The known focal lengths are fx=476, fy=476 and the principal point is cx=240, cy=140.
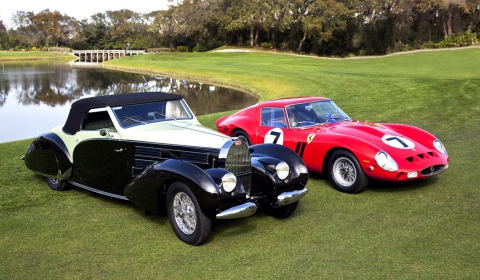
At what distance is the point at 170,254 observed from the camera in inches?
214

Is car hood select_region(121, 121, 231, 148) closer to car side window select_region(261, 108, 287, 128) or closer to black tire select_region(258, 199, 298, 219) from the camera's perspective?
black tire select_region(258, 199, 298, 219)

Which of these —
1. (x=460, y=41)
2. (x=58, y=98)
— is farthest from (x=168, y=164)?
(x=460, y=41)

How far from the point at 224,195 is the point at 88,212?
246 centimetres

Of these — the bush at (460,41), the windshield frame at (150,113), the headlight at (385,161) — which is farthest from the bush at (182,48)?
the headlight at (385,161)

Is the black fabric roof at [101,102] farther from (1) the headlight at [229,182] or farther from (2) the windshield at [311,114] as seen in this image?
(2) the windshield at [311,114]

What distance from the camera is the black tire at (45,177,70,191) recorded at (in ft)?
26.3

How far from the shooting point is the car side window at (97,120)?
7.33 metres

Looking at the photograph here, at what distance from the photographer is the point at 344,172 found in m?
8.03

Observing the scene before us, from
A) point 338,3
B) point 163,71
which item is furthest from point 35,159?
point 338,3

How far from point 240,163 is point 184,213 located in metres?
0.99

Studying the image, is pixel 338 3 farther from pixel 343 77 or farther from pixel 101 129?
pixel 101 129

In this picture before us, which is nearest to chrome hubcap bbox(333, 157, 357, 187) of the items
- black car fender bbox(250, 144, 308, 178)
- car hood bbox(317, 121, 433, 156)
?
car hood bbox(317, 121, 433, 156)

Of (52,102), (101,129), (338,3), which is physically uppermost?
(338,3)

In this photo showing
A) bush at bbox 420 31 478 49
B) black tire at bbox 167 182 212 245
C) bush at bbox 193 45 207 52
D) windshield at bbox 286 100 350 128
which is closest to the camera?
black tire at bbox 167 182 212 245
